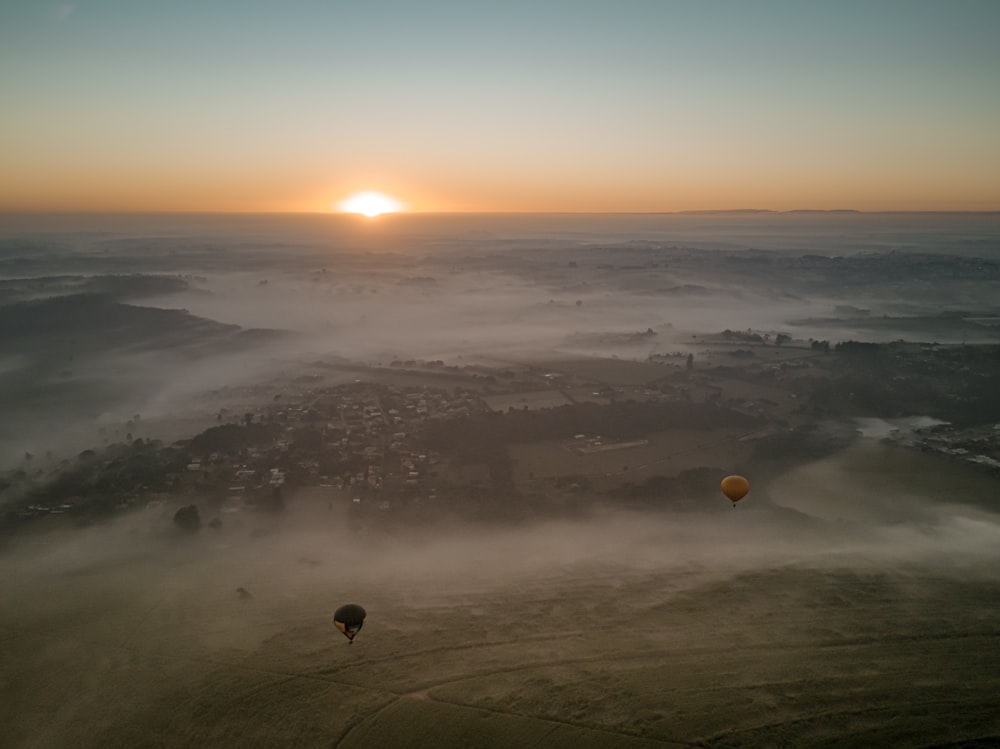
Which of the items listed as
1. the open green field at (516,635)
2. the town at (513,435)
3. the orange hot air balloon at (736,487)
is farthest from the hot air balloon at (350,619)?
the orange hot air balloon at (736,487)

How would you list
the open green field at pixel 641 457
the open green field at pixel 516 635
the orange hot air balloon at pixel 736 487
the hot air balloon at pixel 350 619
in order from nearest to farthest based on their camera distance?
the open green field at pixel 516 635 < the hot air balloon at pixel 350 619 < the orange hot air balloon at pixel 736 487 < the open green field at pixel 641 457

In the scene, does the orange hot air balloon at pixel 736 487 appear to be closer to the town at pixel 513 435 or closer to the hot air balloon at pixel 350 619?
the town at pixel 513 435

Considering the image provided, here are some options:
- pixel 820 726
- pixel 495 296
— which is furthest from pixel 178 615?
pixel 495 296

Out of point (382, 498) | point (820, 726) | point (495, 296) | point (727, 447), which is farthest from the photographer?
point (495, 296)

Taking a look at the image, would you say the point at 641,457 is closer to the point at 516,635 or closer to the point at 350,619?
the point at 516,635

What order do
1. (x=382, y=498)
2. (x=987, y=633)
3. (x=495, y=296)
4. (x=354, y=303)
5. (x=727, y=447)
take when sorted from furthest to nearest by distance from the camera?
(x=495, y=296) → (x=354, y=303) → (x=727, y=447) → (x=382, y=498) → (x=987, y=633)

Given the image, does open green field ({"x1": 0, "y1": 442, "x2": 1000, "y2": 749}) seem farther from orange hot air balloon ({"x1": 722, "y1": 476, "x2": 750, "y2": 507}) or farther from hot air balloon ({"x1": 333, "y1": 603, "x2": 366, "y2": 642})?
orange hot air balloon ({"x1": 722, "y1": 476, "x2": 750, "y2": 507})

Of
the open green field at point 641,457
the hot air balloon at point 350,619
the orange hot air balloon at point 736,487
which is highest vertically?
the orange hot air balloon at point 736,487

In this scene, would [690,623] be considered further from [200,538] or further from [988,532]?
[200,538]
